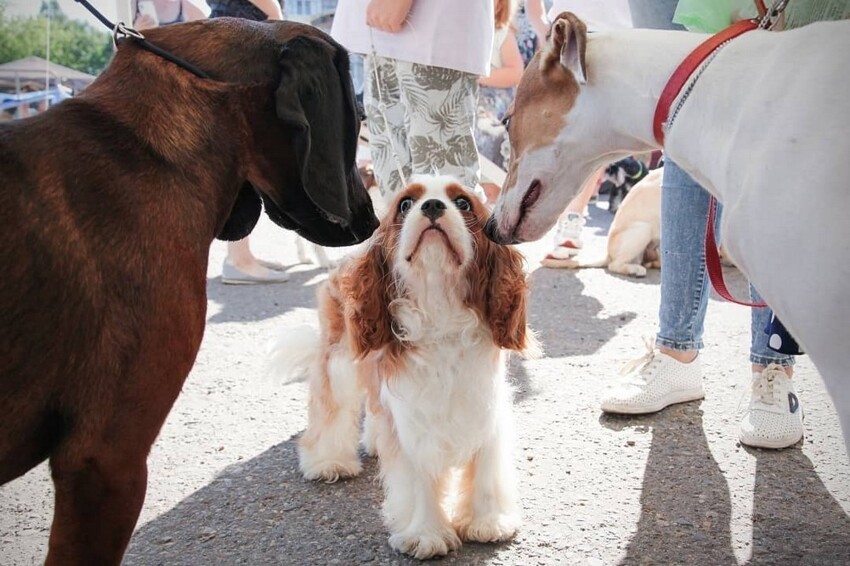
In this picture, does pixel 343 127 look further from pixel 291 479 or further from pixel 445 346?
pixel 291 479

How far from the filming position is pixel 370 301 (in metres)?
2.54

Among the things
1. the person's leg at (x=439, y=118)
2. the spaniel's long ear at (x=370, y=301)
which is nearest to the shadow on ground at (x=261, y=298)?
the person's leg at (x=439, y=118)

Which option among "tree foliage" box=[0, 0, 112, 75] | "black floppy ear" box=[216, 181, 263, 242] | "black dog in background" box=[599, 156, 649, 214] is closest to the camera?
"black floppy ear" box=[216, 181, 263, 242]

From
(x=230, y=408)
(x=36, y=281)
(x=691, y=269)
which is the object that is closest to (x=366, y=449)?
(x=230, y=408)

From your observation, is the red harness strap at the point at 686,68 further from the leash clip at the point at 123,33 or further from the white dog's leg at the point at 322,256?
the white dog's leg at the point at 322,256

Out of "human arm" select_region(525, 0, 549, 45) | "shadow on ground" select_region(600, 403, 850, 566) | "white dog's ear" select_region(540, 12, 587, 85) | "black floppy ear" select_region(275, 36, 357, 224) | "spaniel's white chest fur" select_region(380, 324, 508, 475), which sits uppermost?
"human arm" select_region(525, 0, 549, 45)

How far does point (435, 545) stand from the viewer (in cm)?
238

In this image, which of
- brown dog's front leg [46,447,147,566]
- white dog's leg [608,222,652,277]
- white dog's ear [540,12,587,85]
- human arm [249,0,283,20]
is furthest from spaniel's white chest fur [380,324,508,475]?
white dog's leg [608,222,652,277]

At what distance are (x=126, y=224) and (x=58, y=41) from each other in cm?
342

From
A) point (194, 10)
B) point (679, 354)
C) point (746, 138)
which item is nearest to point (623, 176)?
point (194, 10)

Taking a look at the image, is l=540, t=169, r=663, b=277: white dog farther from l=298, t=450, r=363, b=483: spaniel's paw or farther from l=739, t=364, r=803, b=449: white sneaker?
l=298, t=450, r=363, b=483: spaniel's paw

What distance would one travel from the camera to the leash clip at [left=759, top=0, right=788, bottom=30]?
1886 millimetres

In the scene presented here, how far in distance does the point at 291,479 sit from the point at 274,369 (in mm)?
599

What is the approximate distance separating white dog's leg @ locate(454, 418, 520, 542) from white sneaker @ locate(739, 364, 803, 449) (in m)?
1.14
